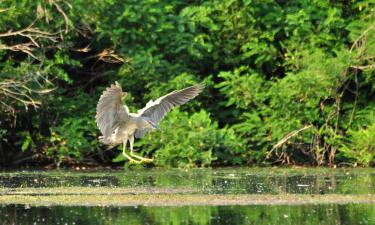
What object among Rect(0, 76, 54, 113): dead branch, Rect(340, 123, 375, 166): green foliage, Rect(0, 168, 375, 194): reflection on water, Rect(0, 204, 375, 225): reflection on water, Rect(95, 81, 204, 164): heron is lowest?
Rect(0, 204, 375, 225): reflection on water

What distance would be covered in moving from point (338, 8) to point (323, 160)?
10.5ft

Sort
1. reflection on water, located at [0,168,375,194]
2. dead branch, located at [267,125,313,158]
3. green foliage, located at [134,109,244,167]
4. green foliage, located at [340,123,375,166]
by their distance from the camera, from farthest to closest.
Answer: dead branch, located at [267,125,313,158] < green foliage, located at [134,109,244,167] < green foliage, located at [340,123,375,166] < reflection on water, located at [0,168,375,194]

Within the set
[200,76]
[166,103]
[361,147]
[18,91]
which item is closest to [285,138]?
[361,147]

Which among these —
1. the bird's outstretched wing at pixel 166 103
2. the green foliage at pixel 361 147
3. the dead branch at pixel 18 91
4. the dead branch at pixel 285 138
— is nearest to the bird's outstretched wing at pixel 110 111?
the bird's outstretched wing at pixel 166 103

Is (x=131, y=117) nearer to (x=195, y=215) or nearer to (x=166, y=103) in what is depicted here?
(x=166, y=103)

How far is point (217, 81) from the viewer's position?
21.8 meters

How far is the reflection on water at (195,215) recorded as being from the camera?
10.9 metres

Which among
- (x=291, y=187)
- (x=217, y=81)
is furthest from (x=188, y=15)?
(x=291, y=187)

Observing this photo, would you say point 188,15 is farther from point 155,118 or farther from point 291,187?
point 291,187

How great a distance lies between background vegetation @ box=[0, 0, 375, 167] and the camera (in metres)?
19.3

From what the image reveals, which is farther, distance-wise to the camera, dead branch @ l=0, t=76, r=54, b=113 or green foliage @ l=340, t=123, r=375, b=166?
green foliage @ l=340, t=123, r=375, b=166

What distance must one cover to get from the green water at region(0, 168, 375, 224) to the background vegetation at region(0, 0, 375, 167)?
3.42 ft

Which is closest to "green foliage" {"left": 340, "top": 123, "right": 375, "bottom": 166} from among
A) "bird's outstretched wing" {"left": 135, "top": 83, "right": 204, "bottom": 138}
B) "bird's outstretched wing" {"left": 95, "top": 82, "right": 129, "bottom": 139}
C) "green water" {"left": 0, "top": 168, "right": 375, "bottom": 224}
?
"green water" {"left": 0, "top": 168, "right": 375, "bottom": 224}

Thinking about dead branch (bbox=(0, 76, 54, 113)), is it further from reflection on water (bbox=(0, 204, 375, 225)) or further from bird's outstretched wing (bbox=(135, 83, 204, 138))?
reflection on water (bbox=(0, 204, 375, 225))
